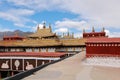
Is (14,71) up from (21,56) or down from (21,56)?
down

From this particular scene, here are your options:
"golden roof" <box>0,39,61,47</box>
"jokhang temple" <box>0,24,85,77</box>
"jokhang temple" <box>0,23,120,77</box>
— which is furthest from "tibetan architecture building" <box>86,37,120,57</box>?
"golden roof" <box>0,39,61,47</box>

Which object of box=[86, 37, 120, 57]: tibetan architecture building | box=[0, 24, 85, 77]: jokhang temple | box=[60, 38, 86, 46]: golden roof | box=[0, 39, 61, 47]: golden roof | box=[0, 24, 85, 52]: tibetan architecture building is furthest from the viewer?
box=[0, 39, 61, 47]: golden roof

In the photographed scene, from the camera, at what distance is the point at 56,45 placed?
124 feet

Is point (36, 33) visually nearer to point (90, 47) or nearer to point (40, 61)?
point (40, 61)

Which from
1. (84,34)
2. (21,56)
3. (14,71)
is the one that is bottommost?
(14,71)

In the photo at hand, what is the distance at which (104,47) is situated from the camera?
16.2 m

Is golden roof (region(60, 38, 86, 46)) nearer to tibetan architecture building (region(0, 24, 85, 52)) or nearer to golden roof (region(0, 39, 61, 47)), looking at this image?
tibetan architecture building (region(0, 24, 85, 52))

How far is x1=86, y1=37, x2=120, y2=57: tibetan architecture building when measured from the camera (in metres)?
15.9

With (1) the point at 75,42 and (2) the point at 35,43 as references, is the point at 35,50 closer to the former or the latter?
(2) the point at 35,43

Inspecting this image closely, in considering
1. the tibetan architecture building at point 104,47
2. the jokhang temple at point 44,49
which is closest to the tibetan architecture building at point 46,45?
the jokhang temple at point 44,49

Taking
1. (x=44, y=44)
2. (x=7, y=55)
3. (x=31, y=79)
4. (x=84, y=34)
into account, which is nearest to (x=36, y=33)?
(x=44, y=44)

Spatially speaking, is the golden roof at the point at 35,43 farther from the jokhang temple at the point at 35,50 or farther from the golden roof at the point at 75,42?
the golden roof at the point at 75,42

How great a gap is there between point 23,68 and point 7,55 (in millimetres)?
3162

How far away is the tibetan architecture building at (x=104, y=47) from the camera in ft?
52.3
